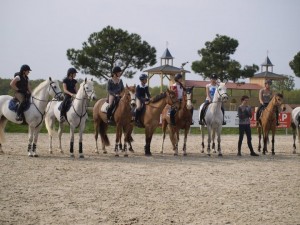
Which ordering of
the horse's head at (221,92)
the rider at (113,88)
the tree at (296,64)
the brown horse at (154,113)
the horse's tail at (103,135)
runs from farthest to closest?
the tree at (296,64) → the horse's tail at (103,135) → the brown horse at (154,113) → the horse's head at (221,92) → the rider at (113,88)

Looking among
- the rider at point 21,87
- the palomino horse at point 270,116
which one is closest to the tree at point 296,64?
the palomino horse at point 270,116

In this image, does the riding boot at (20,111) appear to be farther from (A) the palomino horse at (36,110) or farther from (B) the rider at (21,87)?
(A) the palomino horse at (36,110)

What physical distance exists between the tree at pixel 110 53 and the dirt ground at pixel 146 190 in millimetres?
39083

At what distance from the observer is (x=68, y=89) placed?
14648 mm

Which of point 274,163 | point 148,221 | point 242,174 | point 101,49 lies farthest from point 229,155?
point 101,49

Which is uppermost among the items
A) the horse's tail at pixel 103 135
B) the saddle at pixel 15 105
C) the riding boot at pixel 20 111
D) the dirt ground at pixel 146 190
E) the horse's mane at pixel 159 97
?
the horse's mane at pixel 159 97

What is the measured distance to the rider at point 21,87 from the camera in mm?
13914

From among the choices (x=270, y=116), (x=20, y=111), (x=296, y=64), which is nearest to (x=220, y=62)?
(x=296, y=64)

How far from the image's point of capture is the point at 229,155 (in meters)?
15.8

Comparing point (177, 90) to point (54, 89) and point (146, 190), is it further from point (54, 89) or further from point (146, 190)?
point (146, 190)

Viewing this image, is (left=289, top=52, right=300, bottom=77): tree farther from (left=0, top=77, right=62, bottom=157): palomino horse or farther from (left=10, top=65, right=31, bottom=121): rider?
(left=10, top=65, right=31, bottom=121): rider

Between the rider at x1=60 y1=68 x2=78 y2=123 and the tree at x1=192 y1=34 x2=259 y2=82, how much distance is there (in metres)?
45.8

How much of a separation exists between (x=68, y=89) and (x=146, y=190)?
716 centimetres

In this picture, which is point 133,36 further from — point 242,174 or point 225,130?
point 242,174
